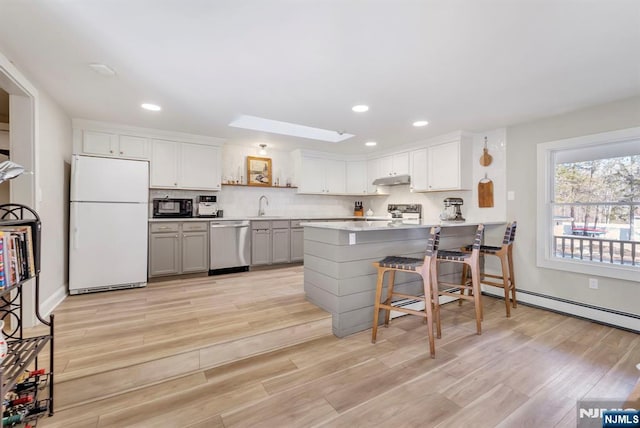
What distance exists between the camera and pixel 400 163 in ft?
16.9

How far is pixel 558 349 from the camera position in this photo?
8.20 ft

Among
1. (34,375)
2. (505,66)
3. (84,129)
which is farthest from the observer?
(84,129)

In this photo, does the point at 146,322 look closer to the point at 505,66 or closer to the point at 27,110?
the point at 27,110

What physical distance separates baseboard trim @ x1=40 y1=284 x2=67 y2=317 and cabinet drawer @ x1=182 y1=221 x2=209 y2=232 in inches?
57.2

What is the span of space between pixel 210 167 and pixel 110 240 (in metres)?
1.74

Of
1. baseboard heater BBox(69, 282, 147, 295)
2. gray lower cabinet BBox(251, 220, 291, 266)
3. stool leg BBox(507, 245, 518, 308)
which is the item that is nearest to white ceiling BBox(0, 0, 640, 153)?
stool leg BBox(507, 245, 518, 308)

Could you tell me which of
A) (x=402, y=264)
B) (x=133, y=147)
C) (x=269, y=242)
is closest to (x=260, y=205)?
(x=269, y=242)

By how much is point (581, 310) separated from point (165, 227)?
5213 millimetres

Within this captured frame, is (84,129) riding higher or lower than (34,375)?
higher

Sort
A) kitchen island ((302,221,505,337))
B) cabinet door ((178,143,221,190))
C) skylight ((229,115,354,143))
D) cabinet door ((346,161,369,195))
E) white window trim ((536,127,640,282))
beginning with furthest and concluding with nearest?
cabinet door ((346,161,369,195))
cabinet door ((178,143,221,190))
skylight ((229,115,354,143))
white window trim ((536,127,640,282))
kitchen island ((302,221,505,337))

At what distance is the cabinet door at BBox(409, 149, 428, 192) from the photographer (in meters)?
4.70

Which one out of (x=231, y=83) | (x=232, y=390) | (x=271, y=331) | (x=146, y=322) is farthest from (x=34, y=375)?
(x=231, y=83)

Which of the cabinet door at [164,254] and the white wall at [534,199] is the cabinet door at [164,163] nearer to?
the cabinet door at [164,254]

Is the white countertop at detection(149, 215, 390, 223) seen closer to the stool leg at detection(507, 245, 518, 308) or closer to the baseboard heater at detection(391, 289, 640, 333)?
the stool leg at detection(507, 245, 518, 308)
